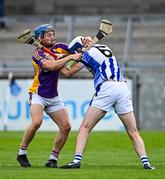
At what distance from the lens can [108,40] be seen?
98.0 ft

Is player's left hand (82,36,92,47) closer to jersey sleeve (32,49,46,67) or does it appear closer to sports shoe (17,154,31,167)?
jersey sleeve (32,49,46,67)

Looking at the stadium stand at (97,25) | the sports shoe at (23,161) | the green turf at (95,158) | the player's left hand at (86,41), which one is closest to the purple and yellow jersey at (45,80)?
the player's left hand at (86,41)

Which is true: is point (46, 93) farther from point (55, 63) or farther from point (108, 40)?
point (108, 40)

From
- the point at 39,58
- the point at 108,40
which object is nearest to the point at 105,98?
the point at 39,58

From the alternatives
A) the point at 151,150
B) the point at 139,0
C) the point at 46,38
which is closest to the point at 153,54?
the point at 139,0

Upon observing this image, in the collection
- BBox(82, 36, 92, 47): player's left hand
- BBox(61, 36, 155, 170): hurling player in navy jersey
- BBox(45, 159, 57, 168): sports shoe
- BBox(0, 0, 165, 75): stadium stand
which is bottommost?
BBox(45, 159, 57, 168): sports shoe

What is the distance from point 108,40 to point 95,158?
48.1 ft

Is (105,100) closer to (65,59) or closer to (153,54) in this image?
(65,59)

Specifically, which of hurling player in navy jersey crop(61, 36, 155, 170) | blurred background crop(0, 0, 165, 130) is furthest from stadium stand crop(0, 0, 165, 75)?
hurling player in navy jersey crop(61, 36, 155, 170)

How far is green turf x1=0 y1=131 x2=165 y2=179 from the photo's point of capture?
476 inches

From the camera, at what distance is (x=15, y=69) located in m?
26.2

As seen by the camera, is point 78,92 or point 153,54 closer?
point 78,92

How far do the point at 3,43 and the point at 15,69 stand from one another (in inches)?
190

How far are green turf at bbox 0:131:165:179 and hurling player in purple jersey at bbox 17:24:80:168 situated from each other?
465 millimetres
